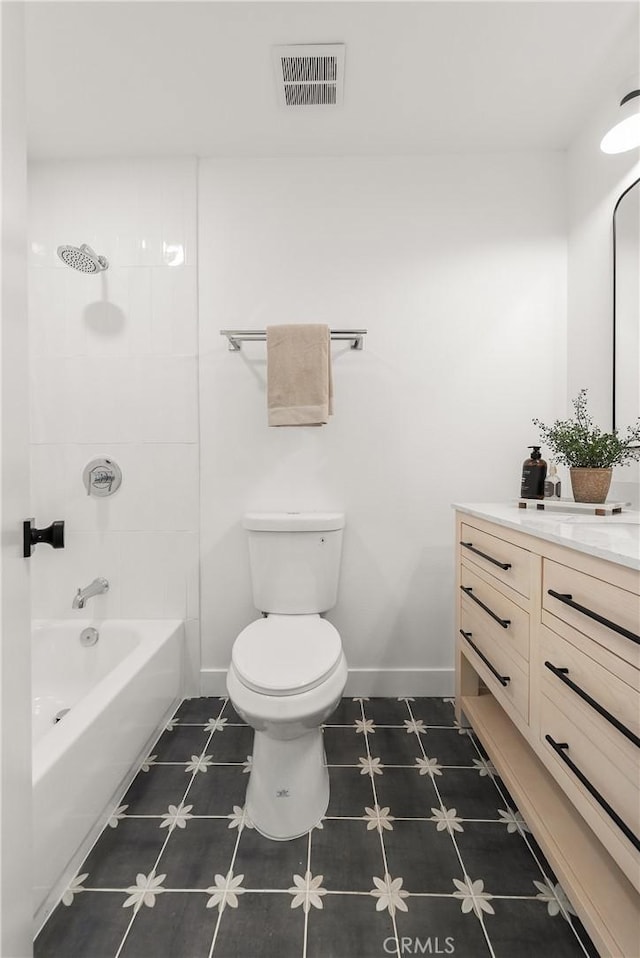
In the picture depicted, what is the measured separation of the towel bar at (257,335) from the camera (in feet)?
5.80

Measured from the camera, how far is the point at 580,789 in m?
0.91

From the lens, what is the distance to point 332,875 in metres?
1.09

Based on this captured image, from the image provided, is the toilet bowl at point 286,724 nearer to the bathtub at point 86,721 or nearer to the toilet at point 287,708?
the toilet at point 287,708

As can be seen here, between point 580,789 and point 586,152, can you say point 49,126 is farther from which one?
point 580,789

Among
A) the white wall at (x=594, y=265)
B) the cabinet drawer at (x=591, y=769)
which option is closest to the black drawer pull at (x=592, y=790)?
the cabinet drawer at (x=591, y=769)

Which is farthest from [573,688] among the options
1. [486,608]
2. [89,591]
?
[89,591]

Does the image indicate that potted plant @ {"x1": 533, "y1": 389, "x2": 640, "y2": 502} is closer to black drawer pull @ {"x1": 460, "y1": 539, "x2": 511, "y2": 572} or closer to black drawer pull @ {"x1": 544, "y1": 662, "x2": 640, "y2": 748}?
black drawer pull @ {"x1": 460, "y1": 539, "x2": 511, "y2": 572}

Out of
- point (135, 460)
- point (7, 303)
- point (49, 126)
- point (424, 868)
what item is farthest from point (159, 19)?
point (424, 868)

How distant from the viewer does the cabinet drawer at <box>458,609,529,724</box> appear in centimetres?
118

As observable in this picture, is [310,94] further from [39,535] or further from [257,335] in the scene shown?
[39,535]

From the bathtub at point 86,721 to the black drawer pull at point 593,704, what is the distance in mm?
1133

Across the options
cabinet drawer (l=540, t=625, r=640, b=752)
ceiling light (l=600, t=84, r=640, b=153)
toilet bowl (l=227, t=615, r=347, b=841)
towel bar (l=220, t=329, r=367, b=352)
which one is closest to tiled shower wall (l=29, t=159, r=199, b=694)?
towel bar (l=220, t=329, r=367, b=352)

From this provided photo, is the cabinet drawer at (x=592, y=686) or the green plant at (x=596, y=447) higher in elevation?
the green plant at (x=596, y=447)

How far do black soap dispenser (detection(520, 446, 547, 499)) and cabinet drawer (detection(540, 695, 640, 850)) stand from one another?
0.76 metres
